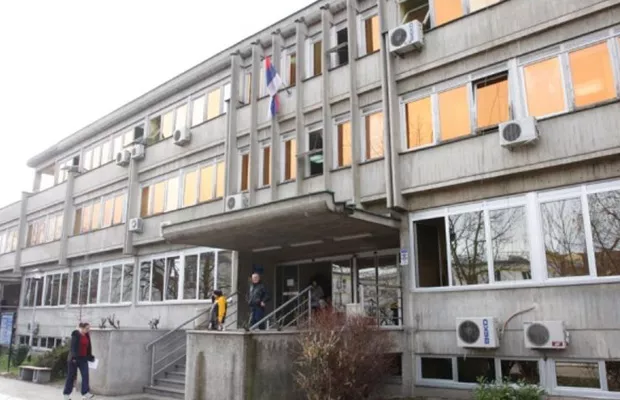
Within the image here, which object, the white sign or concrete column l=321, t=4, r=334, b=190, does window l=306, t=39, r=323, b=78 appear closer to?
concrete column l=321, t=4, r=334, b=190

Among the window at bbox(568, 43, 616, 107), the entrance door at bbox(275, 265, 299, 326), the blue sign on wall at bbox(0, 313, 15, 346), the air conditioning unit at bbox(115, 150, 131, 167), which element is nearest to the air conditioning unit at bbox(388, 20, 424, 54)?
the window at bbox(568, 43, 616, 107)

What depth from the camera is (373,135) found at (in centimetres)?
1423

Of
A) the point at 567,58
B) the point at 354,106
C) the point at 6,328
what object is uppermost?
the point at 354,106

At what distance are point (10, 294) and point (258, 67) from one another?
93.6ft

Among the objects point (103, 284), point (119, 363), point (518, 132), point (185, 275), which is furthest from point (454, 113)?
point (103, 284)

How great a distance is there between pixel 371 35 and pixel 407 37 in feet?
6.88

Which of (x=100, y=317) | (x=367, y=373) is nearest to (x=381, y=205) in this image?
(x=367, y=373)

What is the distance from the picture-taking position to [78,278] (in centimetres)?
2600

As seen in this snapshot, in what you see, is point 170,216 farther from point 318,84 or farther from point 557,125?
point 557,125

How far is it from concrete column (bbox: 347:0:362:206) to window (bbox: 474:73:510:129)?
3274mm

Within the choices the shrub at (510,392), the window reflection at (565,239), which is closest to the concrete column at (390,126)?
the window reflection at (565,239)

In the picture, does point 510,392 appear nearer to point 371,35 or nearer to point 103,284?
point 371,35

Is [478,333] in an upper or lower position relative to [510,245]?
lower

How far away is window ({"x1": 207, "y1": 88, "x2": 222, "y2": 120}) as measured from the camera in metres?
20.0
